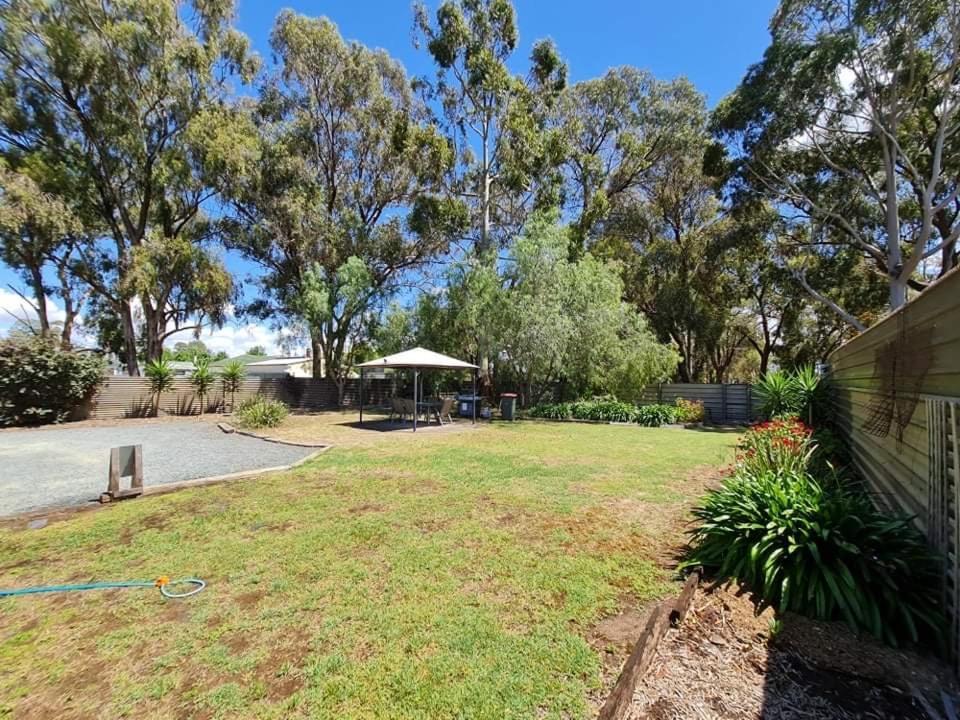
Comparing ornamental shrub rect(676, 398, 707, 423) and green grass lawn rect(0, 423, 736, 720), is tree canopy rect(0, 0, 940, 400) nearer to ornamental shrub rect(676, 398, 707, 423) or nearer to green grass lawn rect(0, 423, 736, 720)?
ornamental shrub rect(676, 398, 707, 423)

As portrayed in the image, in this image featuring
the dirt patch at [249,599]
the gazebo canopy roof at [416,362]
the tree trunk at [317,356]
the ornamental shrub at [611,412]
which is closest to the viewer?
the dirt patch at [249,599]

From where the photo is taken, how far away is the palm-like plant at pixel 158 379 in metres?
14.8

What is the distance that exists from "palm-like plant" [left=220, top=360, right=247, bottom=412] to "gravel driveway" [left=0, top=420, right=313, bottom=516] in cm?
462

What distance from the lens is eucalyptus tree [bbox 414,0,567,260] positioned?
55.1ft

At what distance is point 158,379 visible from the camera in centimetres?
1492

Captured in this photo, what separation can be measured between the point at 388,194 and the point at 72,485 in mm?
17442

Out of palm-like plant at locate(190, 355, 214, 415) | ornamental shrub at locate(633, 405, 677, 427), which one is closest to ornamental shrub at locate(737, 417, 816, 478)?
ornamental shrub at locate(633, 405, 677, 427)

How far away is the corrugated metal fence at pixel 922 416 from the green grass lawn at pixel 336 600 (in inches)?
63.9

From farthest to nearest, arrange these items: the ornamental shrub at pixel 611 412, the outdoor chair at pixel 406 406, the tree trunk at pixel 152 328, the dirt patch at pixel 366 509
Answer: the tree trunk at pixel 152 328 → the ornamental shrub at pixel 611 412 → the outdoor chair at pixel 406 406 → the dirt patch at pixel 366 509

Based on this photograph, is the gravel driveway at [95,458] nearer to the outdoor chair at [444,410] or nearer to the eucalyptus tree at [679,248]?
the outdoor chair at [444,410]

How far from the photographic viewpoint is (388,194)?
20516 millimetres

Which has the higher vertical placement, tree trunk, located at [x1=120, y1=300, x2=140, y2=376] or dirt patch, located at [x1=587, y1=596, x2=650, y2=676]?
tree trunk, located at [x1=120, y1=300, x2=140, y2=376]

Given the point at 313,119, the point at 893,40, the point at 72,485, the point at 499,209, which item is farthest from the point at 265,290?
the point at 893,40

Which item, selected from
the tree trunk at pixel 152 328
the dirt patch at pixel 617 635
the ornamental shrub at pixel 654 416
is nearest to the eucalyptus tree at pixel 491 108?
the ornamental shrub at pixel 654 416
